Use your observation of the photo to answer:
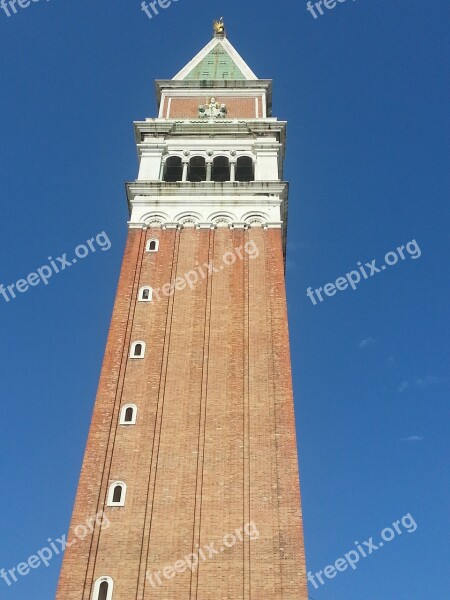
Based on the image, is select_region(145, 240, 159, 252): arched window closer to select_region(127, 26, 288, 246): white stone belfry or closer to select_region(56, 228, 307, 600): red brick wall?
select_region(56, 228, 307, 600): red brick wall

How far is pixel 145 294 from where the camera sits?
→ 110ft

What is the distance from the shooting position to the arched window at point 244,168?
139ft

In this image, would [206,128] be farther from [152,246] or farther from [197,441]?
[197,441]

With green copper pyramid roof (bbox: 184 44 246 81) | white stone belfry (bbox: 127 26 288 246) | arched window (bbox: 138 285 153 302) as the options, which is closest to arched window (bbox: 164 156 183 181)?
white stone belfry (bbox: 127 26 288 246)

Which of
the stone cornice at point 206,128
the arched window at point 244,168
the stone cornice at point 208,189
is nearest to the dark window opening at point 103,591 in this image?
the stone cornice at point 208,189

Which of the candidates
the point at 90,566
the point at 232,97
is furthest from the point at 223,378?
the point at 232,97

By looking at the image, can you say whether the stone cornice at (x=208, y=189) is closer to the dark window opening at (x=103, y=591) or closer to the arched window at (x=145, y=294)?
the arched window at (x=145, y=294)

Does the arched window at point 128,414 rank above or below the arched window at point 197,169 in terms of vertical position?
below

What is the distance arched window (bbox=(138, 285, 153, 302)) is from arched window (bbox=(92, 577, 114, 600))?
13226 mm

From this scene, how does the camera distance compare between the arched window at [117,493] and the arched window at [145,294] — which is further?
the arched window at [145,294]

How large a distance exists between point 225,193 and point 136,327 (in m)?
10.5

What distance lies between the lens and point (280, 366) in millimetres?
29812

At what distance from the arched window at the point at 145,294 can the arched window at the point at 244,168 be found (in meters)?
11.1

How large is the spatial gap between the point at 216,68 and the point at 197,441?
3452 centimetres
